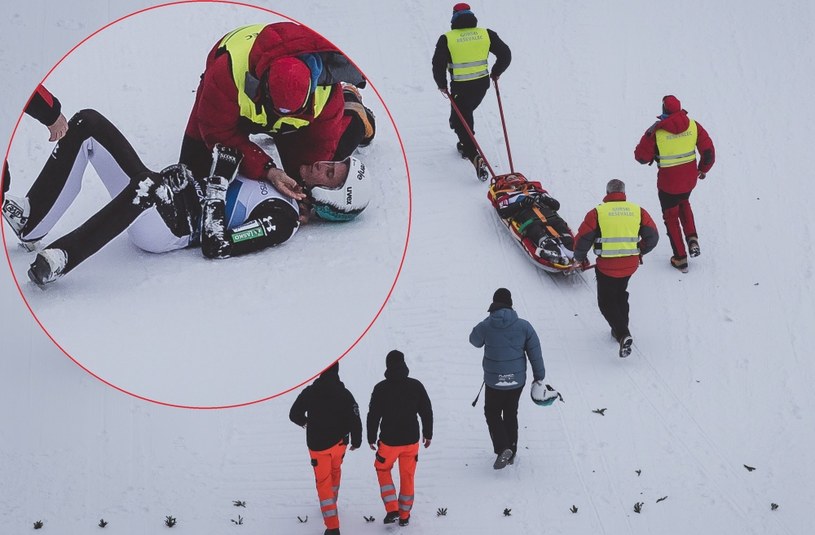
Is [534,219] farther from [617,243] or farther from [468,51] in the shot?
[468,51]

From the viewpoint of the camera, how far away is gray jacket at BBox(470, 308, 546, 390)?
7.13 m

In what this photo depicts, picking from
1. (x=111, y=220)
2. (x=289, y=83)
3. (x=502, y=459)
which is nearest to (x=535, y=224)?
(x=502, y=459)

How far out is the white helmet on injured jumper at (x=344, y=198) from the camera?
18.0 feet

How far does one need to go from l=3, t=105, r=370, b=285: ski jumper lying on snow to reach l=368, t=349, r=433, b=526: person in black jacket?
4.79 feet

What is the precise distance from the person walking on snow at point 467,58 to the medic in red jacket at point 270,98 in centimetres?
446

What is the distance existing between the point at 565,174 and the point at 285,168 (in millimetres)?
5133

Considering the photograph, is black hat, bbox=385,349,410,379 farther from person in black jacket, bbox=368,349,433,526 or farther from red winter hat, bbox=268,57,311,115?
red winter hat, bbox=268,57,311,115

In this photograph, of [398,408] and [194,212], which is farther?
[398,408]

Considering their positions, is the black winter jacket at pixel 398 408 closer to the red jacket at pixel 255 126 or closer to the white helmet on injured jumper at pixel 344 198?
the white helmet on injured jumper at pixel 344 198

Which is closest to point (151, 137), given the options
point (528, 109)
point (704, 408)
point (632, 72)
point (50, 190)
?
point (50, 190)

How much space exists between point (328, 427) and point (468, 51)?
4.31m

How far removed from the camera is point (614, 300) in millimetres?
8305

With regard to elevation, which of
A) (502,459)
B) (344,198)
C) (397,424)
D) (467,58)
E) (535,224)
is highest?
(344,198)

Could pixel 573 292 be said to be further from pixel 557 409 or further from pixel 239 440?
pixel 239 440
